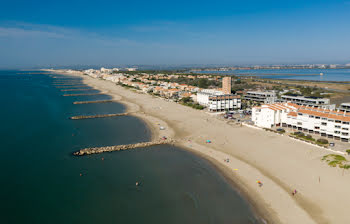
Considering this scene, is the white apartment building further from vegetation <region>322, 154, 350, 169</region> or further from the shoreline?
the shoreline

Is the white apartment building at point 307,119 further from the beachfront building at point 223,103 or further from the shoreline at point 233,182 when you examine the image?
the shoreline at point 233,182

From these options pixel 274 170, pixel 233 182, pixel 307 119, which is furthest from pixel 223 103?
pixel 233 182

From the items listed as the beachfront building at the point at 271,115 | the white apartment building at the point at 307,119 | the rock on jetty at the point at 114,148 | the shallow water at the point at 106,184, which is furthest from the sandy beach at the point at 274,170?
the white apartment building at the point at 307,119

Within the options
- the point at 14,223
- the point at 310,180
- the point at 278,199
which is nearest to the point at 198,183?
the point at 278,199

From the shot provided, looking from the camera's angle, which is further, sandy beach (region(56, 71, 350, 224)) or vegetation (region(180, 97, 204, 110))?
vegetation (region(180, 97, 204, 110))

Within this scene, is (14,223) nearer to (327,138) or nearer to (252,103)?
(327,138)

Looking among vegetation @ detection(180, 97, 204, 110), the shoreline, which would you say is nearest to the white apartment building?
the shoreline
